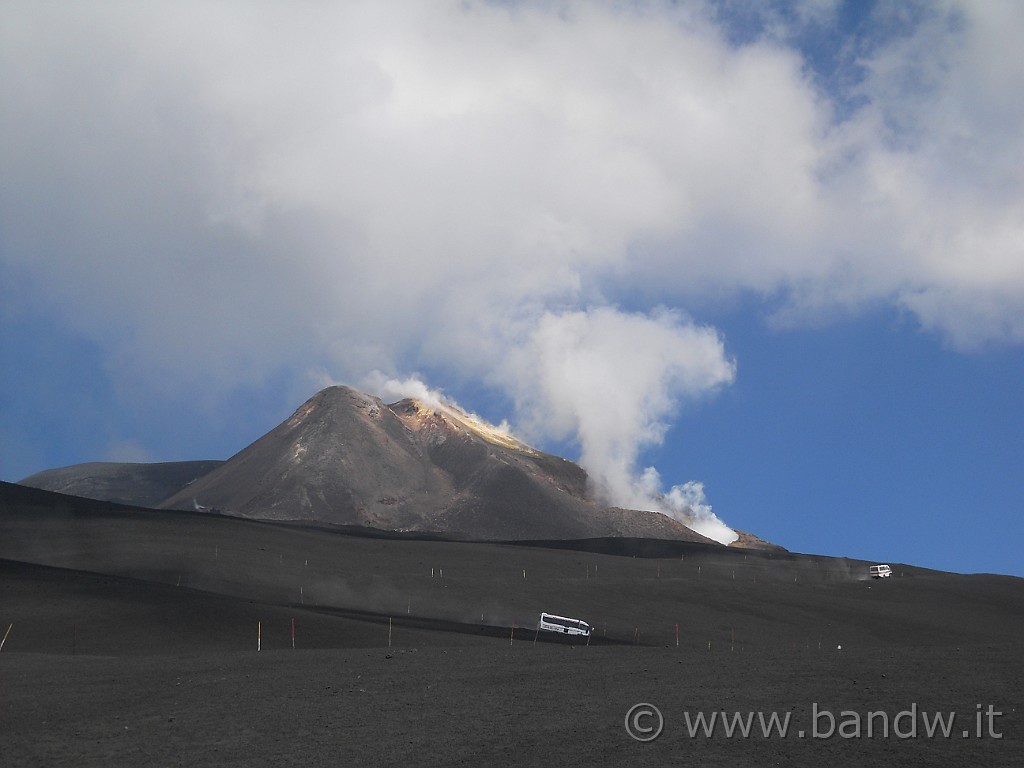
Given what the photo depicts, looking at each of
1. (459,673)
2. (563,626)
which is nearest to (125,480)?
(563,626)

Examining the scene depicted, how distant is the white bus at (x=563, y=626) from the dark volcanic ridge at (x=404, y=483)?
7615 centimetres

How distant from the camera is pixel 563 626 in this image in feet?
145

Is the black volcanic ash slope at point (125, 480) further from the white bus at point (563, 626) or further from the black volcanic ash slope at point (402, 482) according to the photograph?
the white bus at point (563, 626)

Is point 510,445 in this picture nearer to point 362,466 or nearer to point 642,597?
point 362,466

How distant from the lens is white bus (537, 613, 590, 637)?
43625 millimetres

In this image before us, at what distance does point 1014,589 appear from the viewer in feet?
227

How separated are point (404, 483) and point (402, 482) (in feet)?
1.10

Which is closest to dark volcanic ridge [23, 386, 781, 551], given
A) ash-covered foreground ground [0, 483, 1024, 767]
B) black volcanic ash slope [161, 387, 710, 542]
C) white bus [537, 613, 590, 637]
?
black volcanic ash slope [161, 387, 710, 542]

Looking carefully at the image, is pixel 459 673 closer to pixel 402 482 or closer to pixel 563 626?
pixel 563 626

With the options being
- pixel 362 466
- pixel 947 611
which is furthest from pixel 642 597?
pixel 362 466

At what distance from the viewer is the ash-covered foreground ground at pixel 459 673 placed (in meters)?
18.3

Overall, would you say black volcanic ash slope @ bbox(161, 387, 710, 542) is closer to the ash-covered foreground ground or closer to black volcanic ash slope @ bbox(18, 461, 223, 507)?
black volcanic ash slope @ bbox(18, 461, 223, 507)

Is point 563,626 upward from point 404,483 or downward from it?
downward

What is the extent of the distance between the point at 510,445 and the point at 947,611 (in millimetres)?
118273
